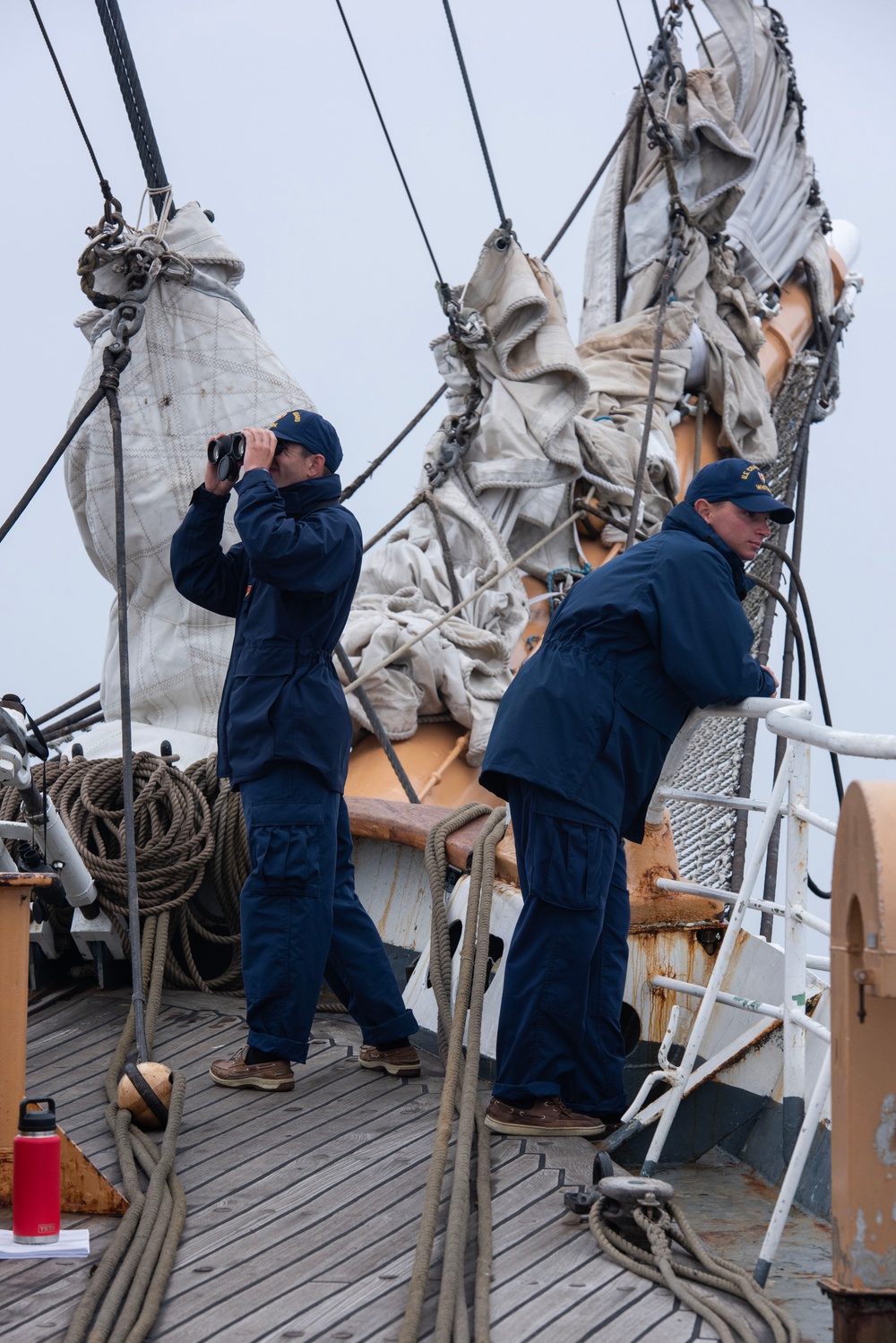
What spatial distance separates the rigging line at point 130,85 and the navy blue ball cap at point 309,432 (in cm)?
135

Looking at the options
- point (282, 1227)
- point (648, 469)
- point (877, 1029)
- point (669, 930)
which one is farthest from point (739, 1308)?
point (648, 469)

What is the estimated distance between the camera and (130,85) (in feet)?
13.7

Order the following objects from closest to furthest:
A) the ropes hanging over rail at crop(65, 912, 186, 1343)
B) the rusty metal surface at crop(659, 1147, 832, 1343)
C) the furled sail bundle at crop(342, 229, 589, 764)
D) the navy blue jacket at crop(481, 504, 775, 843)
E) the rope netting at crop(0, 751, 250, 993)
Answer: the ropes hanging over rail at crop(65, 912, 186, 1343) < the rusty metal surface at crop(659, 1147, 832, 1343) < the navy blue jacket at crop(481, 504, 775, 843) < the rope netting at crop(0, 751, 250, 993) < the furled sail bundle at crop(342, 229, 589, 764)

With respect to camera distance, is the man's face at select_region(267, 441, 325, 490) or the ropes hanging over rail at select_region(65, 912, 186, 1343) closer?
the ropes hanging over rail at select_region(65, 912, 186, 1343)

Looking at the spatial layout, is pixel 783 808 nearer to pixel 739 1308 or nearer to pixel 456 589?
pixel 739 1308

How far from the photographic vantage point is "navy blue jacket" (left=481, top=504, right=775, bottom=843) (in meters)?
2.78

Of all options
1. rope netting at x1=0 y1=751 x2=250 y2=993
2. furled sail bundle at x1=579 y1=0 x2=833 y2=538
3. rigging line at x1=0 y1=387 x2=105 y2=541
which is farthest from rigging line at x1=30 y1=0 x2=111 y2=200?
furled sail bundle at x1=579 y1=0 x2=833 y2=538

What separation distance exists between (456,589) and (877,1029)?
155 inches

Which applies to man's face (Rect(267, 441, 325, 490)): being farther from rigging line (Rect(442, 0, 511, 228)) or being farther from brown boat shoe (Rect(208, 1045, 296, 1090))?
rigging line (Rect(442, 0, 511, 228))

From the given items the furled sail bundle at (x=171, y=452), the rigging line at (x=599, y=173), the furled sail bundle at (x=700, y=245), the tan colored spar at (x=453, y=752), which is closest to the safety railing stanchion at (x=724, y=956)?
the tan colored spar at (x=453, y=752)

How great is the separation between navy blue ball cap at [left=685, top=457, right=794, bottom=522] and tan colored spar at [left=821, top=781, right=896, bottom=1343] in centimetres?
129

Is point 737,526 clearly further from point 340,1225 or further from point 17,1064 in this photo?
point 17,1064

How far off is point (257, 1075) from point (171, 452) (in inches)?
78.8

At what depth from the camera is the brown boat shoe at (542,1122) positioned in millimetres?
2791
